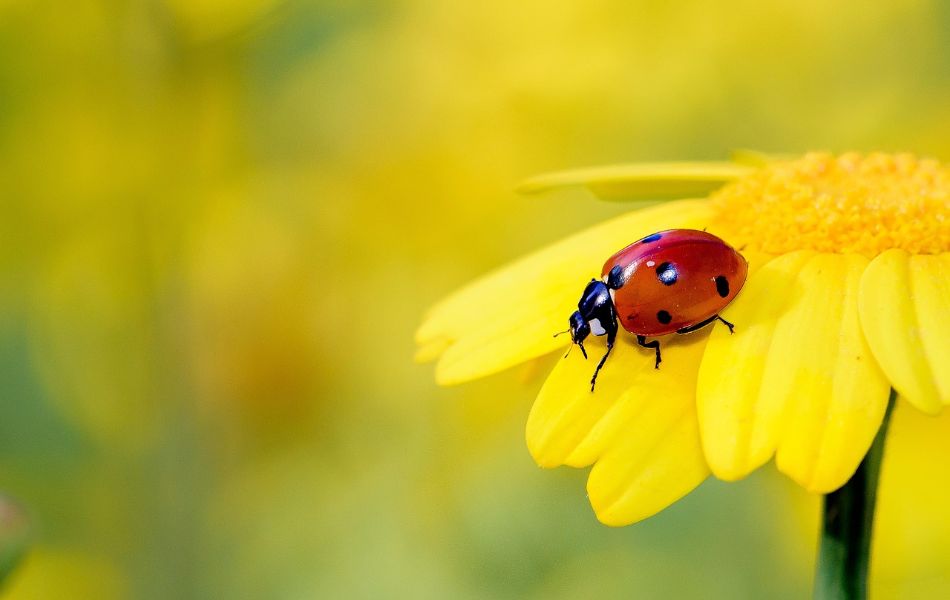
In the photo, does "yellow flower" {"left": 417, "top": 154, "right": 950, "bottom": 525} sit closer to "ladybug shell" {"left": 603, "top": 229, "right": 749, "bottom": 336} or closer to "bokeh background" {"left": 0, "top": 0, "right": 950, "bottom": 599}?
"ladybug shell" {"left": 603, "top": 229, "right": 749, "bottom": 336}

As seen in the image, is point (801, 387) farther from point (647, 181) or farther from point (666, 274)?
point (647, 181)

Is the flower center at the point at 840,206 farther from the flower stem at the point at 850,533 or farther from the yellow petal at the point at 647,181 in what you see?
the flower stem at the point at 850,533

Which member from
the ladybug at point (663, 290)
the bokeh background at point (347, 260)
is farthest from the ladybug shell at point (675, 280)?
the bokeh background at point (347, 260)

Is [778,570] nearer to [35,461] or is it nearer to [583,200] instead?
[583,200]

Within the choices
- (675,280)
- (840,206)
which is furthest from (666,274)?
(840,206)

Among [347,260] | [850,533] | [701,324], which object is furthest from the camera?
[347,260]

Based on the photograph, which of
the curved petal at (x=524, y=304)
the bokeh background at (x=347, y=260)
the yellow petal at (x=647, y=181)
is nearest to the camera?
the curved petal at (x=524, y=304)

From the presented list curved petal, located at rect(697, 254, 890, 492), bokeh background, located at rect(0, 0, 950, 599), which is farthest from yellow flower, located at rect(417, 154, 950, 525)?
bokeh background, located at rect(0, 0, 950, 599)
